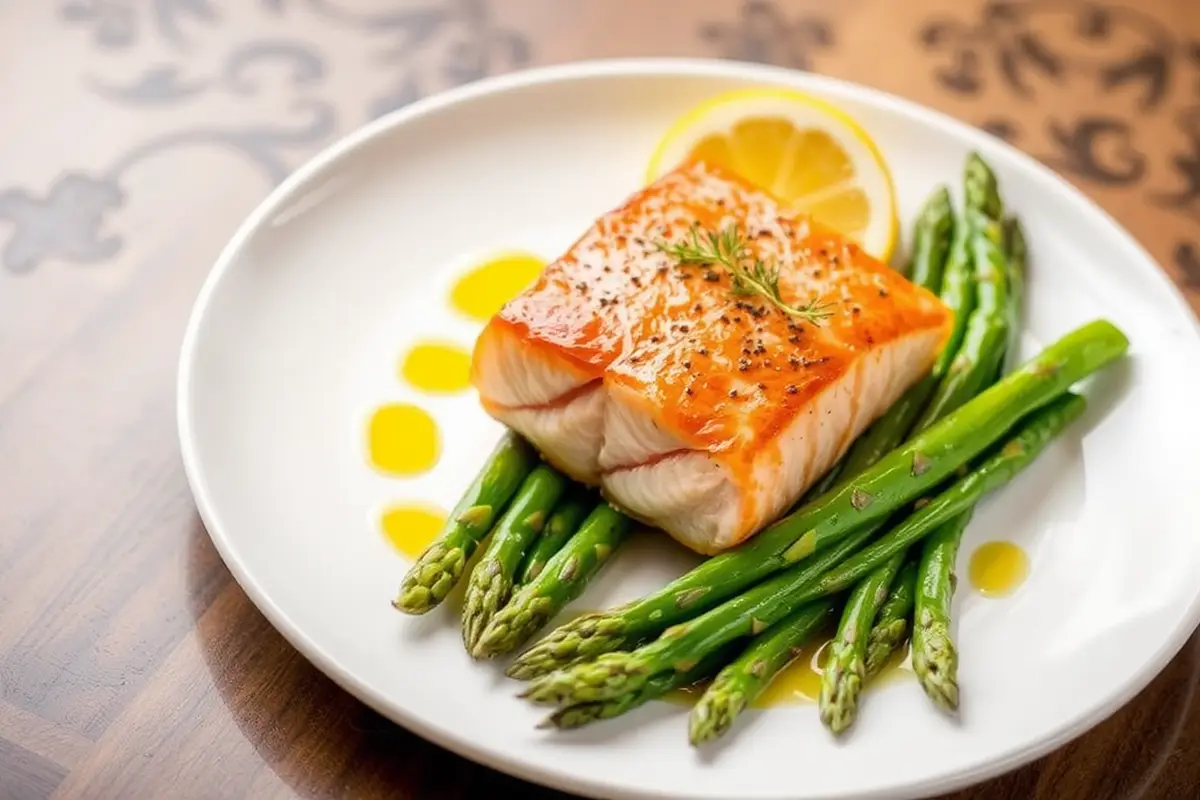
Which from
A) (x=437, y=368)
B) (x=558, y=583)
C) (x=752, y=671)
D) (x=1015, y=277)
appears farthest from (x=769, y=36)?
(x=752, y=671)

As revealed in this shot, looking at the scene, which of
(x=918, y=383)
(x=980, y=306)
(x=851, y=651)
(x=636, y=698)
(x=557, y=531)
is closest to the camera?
(x=636, y=698)

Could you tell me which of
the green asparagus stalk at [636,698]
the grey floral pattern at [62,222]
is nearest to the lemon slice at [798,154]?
the green asparagus stalk at [636,698]

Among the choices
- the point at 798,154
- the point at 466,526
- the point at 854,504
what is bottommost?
the point at 466,526

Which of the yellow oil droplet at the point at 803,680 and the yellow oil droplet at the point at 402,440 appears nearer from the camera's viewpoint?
the yellow oil droplet at the point at 803,680

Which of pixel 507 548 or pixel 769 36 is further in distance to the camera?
pixel 769 36

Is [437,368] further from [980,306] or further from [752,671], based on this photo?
[980,306]

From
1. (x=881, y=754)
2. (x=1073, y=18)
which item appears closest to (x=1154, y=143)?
(x=1073, y=18)

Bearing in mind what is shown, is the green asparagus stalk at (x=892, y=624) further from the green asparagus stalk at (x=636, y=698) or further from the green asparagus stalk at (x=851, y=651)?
the green asparagus stalk at (x=636, y=698)

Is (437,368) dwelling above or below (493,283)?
below
